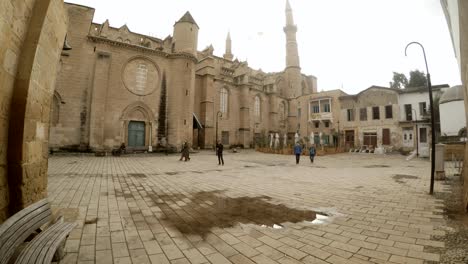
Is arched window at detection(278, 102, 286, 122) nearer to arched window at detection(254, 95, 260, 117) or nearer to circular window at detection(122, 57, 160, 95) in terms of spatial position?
arched window at detection(254, 95, 260, 117)

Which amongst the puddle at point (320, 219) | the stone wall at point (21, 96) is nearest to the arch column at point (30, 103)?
the stone wall at point (21, 96)

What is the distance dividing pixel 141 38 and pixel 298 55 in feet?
92.1

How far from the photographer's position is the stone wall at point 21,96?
8.09 feet

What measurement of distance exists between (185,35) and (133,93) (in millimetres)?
8427

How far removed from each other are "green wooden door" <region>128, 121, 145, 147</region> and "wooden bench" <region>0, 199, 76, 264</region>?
2029cm

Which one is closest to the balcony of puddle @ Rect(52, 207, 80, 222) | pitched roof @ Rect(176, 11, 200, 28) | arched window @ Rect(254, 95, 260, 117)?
arched window @ Rect(254, 95, 260, 117)

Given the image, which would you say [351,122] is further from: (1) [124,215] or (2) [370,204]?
(1) [124,215]

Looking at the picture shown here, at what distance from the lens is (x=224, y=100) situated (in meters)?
32.8

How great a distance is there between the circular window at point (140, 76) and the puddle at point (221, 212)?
62.4 feet

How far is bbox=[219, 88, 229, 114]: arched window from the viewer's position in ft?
106

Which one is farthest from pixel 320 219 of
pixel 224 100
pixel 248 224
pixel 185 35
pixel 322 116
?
pixel 322 116

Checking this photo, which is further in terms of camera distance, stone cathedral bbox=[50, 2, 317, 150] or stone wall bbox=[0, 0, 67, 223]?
stone cathedral bbox=[50, 2, 317, 150]

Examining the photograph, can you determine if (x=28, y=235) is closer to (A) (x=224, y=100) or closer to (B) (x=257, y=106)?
(A) (x=224, y=100)

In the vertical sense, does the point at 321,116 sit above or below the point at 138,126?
above
